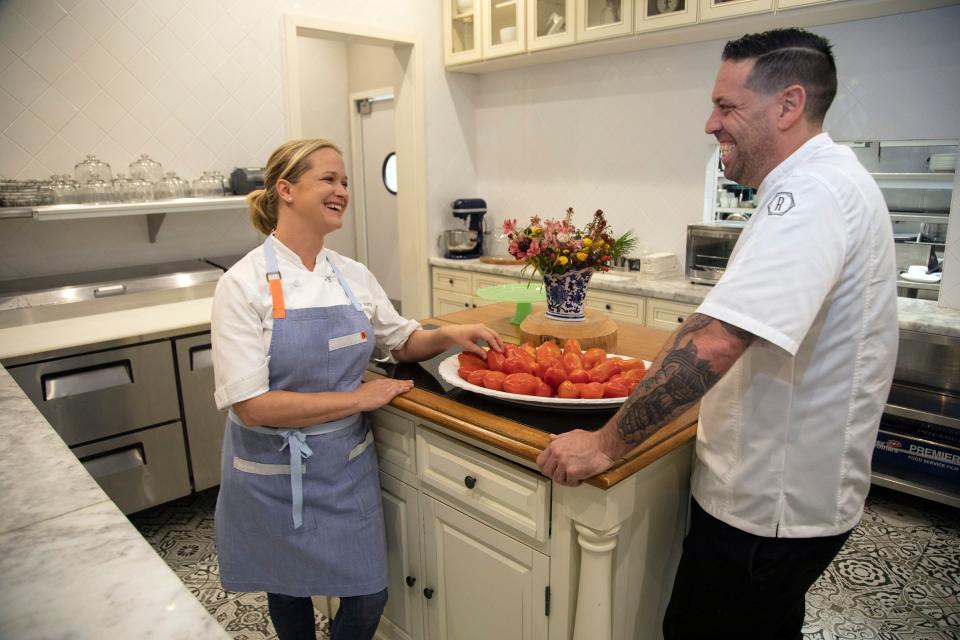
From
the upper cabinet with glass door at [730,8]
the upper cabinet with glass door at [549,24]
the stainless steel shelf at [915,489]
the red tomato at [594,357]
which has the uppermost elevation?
the upper cabinet with glass door at [549,24]

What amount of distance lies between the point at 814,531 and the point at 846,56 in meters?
2.85

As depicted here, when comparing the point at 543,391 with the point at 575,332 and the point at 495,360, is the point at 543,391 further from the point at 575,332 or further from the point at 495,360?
the point at 575,332

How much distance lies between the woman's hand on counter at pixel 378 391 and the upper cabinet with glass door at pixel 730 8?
2605 millimetres

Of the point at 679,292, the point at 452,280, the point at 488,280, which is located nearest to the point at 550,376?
the point at 679,292

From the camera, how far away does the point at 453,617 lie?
173 cm

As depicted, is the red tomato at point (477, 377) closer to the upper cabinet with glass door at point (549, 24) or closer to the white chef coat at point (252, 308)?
the white chef coat at point (252, 308)

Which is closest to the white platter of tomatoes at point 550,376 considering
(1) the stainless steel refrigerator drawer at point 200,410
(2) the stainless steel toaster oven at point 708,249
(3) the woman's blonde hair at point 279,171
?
(3) the woman's blonde hair at point 279,171

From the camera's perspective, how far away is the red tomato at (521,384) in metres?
1.52

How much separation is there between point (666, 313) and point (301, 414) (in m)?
2.42

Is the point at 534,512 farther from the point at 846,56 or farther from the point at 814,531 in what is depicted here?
the point at 846,56

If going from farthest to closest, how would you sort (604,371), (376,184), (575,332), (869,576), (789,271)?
(376,184), (869,576), (575,332), (604,371), (789,271)

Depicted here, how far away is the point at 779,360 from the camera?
3.97ft

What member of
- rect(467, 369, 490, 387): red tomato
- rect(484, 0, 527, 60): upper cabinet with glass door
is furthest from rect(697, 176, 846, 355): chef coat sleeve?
rect(484, 0, 527, 60): upper cabinet with glass door

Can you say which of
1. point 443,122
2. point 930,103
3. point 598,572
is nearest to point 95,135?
point 443,122
